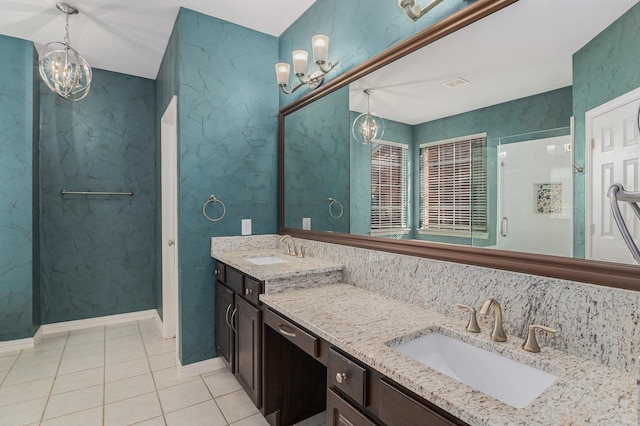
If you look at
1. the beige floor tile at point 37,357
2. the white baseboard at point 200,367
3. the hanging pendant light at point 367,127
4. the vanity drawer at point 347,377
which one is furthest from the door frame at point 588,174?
the beige floor tile at point 37,357

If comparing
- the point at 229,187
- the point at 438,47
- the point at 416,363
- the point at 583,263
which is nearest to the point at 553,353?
the point at 583,263

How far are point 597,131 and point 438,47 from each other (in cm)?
78

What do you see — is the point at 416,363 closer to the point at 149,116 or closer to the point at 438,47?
the point at 438,47

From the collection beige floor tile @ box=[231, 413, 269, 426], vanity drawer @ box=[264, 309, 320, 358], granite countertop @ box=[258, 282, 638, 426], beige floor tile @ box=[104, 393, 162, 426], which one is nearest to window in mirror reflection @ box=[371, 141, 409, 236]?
granite countertop @ box=[258, 282, 638, 426]

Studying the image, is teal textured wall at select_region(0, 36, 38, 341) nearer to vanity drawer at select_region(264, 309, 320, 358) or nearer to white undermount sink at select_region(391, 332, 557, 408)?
vanity drawer at select_region(264, 309, 320, 358)

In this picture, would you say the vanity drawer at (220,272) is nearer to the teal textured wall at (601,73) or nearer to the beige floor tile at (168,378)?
the beige floor tile at (168,378)

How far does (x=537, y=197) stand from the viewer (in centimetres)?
120

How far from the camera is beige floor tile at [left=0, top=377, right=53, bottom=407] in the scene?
7.46 feet

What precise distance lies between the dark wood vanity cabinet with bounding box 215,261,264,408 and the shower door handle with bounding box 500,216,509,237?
49.6 inches

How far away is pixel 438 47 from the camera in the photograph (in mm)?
1535

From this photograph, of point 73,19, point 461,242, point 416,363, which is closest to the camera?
point 416,363

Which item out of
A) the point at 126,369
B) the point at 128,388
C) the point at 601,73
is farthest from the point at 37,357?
the point at 601,73

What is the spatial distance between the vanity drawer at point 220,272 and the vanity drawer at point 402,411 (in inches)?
67.7

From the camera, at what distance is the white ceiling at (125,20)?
97.9 inches
